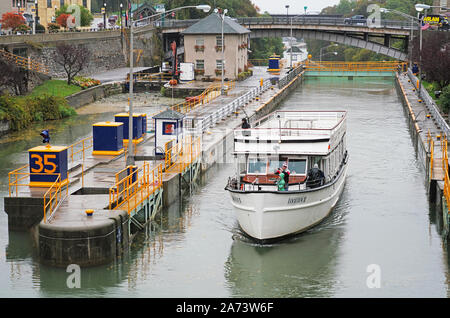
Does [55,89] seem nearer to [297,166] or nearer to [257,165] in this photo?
[257,165]

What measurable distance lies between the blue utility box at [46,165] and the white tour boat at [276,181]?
21.8 ft

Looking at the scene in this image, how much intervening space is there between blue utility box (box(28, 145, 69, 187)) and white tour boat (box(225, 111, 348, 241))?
21.8ft

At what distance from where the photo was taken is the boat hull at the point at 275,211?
28.1m

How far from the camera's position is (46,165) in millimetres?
31109

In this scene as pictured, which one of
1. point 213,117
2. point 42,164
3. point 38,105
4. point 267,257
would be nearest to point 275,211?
point 267,257

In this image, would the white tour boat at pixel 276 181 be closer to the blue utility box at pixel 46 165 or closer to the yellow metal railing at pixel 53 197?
the yellow metal railing at pixel 53 197

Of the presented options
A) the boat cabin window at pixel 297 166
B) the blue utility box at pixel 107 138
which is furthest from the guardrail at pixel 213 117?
the boat cabin window at pixel 297 166

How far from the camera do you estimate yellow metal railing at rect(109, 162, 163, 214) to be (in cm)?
2933

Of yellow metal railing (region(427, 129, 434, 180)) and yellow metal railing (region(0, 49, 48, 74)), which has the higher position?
yellow metal railing (region(0, 49, 48, 74))

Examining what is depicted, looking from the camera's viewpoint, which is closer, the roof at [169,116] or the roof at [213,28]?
the roof at [169,116]

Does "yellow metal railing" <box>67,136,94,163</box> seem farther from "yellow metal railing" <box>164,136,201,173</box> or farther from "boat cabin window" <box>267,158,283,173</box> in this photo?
"boat cabin window" <box>267,158,283,173</box>

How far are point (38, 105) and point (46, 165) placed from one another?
3218cm

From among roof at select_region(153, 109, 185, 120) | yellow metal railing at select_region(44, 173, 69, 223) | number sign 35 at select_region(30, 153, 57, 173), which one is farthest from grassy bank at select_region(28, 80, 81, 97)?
yellow metal railing at select_region(44, 173, 69, 223)
